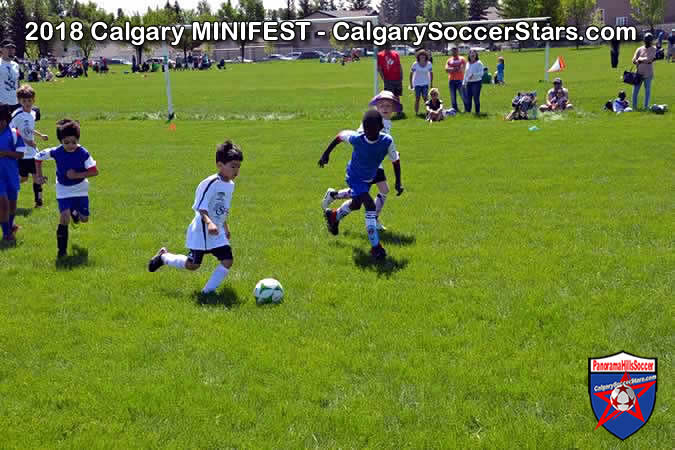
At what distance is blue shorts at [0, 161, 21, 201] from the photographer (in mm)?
9008

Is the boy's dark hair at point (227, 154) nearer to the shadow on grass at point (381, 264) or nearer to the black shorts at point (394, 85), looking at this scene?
the shadow on grass at point (381, 264)

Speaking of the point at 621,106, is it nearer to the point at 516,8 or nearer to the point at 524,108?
the point at 524,108

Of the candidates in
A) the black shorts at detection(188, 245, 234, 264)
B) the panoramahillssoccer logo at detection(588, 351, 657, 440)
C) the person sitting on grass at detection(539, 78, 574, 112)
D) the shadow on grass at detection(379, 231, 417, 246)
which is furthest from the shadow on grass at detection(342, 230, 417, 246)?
the person sitting on grass at detection(539, 78, 574, 112)

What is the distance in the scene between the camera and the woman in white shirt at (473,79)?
22.2 meters

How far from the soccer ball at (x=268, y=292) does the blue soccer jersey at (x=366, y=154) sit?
2283 millimetres

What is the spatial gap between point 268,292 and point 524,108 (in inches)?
649

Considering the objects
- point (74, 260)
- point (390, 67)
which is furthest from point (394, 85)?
point (74, 260)

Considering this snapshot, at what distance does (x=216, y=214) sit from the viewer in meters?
6.86

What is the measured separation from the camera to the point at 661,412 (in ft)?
14.9

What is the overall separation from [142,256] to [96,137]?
511 inches

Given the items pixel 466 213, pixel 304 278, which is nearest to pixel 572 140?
pixel 466 213

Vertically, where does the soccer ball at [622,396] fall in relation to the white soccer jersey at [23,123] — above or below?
below

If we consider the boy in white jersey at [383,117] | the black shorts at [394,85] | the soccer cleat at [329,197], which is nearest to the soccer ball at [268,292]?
the boy in white jersey at [383,117]

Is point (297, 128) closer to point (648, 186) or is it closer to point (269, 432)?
point (648, 186)
